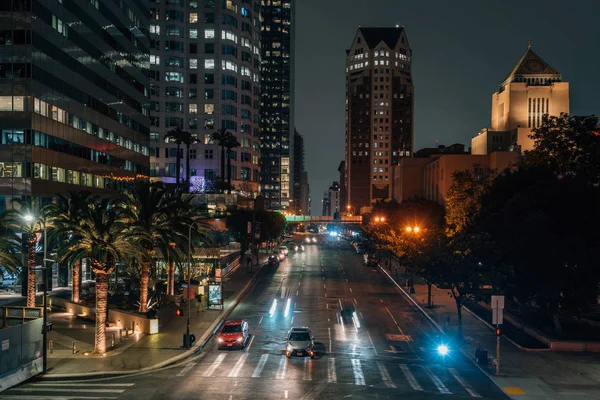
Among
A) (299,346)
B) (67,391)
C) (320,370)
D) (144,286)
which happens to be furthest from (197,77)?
(67,391)

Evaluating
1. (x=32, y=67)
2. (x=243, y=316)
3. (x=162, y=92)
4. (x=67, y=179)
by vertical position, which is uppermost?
(x=162, y=92)

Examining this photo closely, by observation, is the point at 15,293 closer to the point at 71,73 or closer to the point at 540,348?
the point at 71,73

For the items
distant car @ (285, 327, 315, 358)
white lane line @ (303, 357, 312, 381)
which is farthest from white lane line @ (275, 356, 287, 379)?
white lane line @ (303, 357, 312, 381)

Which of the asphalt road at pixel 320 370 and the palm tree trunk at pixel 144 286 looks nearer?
the asphalt road at pixel 320 370

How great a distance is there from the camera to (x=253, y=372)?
30.0 metres

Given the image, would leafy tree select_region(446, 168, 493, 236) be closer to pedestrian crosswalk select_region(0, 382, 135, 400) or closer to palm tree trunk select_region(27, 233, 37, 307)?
palm tree trunk select_region(27, 233, 37, 307)

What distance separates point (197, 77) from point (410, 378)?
127132mm

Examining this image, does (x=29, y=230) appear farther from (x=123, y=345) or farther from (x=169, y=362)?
(x=169, y=362)

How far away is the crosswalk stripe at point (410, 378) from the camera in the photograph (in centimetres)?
2747

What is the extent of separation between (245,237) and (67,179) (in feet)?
139

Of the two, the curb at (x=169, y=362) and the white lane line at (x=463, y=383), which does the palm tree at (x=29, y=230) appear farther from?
the white lane line at (x=463, y=383)

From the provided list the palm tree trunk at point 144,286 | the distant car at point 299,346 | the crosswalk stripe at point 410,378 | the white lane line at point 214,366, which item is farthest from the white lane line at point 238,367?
the palm tree trunk at point 144,286

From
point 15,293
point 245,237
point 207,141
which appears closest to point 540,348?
point 15,293

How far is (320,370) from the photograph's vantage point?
3044cm
